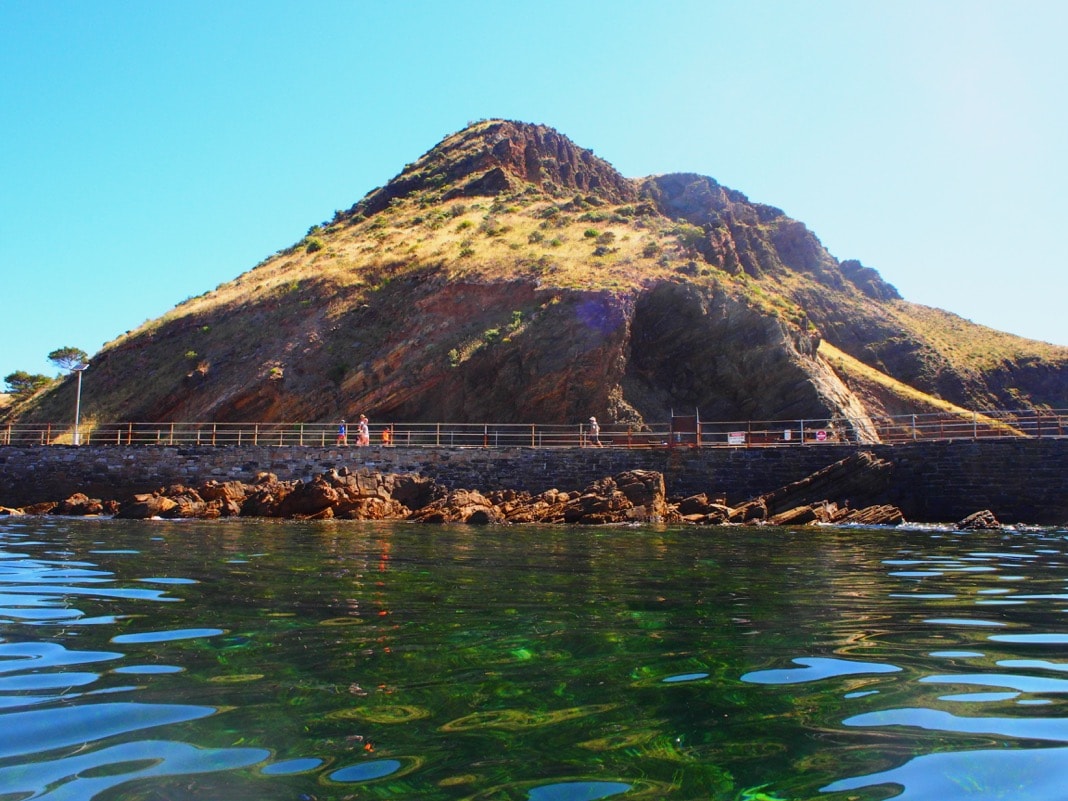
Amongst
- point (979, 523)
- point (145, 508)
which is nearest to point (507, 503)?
point (145, 508)

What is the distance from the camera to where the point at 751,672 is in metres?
4.94

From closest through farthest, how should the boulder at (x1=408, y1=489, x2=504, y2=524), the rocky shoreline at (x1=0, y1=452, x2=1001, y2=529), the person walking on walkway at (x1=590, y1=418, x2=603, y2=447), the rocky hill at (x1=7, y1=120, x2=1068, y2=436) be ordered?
the boulder at (x1=408, y1=489, x2=504, y2=524), the rocky shoreline at (x1=0, y1=452, x2=1001, y2=529), the person walking on walkway at (x1=590, y1=418, x2=603, y2=447), the rocky hill at (x1=7, y1=120, x2=1068, y2=436)

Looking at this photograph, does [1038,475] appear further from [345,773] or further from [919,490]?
[345,773]

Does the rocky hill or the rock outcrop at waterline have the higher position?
the rocky hill

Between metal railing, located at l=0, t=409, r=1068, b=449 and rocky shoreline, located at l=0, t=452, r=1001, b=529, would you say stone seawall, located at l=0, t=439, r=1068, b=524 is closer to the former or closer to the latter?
rocky shoreline, located at l=0, t=452, r=1001, b=529

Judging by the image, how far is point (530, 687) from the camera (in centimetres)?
459

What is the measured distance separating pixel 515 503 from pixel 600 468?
4.50m

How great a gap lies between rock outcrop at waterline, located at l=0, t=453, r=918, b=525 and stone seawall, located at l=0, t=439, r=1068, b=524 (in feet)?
4.19

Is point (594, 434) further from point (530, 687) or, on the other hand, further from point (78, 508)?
point (530, 687)

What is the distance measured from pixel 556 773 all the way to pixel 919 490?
27.0 m

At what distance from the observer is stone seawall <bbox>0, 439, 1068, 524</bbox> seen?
25953 mm

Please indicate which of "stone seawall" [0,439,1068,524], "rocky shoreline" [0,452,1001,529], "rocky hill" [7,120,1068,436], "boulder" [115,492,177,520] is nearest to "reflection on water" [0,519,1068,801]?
"rocky shoreline" [0,452,1001,529]

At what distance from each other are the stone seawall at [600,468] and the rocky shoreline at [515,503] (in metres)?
1.05

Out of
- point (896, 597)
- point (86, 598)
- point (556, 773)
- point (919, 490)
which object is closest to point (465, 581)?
point (86, 598)
